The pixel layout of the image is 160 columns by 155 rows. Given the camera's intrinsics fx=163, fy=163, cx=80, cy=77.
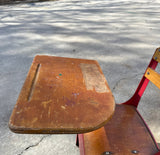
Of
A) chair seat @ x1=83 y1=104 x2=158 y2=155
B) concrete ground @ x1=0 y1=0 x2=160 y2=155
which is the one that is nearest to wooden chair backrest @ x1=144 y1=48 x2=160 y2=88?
chair seat @ x1=83 y1=104 x2=158 y2=155

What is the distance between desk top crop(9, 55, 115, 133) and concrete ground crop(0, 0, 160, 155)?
2.06 feet

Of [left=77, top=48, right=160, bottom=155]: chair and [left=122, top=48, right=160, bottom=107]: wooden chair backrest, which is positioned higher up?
[left=122, top=48, right=160, bottom=107]: wooden chair backrest

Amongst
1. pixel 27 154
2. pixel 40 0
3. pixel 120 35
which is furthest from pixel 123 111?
pixel 40 0

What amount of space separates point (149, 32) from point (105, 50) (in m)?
1.70

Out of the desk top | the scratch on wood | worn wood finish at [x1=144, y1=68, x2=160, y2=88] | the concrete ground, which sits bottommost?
the concrete ground

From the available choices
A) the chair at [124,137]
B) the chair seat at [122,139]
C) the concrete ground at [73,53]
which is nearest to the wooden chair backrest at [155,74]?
the chair at [124,137]

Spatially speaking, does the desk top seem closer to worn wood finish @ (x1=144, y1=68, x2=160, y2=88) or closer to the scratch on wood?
the scratch on wood

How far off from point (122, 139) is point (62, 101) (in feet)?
1.50

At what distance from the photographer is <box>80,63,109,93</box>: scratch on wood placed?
0.78 metres

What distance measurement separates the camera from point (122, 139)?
0.91 meters

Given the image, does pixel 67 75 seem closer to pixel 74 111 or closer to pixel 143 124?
pixel 74 111

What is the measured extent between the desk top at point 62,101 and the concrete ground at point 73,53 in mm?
628

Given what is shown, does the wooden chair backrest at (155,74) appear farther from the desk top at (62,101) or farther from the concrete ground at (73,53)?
the concrete ground at (73,53)

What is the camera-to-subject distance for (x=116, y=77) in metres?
2.14
